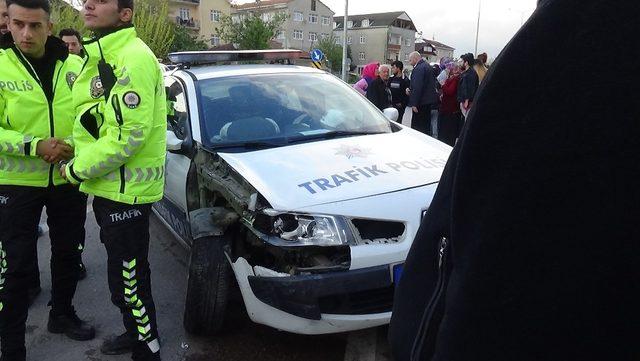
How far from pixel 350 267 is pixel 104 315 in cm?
188

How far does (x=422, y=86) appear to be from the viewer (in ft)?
26.8

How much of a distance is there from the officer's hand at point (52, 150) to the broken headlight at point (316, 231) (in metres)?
1.19

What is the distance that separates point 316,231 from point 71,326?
1.75 meters

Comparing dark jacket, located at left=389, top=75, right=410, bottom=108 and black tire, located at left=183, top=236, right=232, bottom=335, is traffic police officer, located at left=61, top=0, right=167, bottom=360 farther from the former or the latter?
dark jacket, located at left=389, top=75, right=410, bottom=108

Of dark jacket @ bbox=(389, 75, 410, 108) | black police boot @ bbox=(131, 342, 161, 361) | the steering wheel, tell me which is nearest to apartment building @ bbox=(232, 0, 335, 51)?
dark jacket @ bbox=(389, 75, 410, 108)

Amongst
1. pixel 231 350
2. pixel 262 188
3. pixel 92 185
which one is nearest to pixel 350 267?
pixel 262 188

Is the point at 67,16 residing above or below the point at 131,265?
above

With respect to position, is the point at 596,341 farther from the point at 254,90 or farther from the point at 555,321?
the point at 254,90

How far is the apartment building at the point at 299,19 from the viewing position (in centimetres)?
6931

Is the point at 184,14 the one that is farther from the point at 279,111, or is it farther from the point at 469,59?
the point at 279,111

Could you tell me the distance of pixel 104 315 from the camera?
→ 10.5ft

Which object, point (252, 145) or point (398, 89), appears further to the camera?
point (398, 89)

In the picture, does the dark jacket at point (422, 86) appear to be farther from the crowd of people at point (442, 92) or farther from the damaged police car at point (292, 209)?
the damaged police car at point (292, 209)

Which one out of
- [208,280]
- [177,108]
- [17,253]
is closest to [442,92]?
[177,108]
